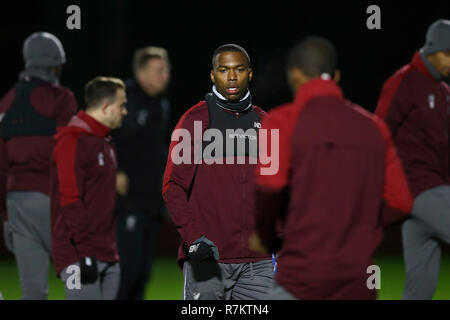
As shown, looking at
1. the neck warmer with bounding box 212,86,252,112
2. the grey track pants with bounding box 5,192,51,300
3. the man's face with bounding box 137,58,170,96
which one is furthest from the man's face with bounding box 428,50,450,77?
the grey track pants with bounding box 5,192,51,300

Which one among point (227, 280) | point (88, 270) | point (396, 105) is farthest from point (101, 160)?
point (396, 105)

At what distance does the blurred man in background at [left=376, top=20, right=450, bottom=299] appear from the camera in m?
5.30

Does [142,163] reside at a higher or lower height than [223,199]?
lower

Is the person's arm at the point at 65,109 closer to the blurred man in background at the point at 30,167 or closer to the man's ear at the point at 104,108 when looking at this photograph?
the blurred man in background at the point at 30,167

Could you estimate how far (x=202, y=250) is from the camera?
3904 millimetres

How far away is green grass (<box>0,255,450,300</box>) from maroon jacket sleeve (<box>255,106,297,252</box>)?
4.84 metres

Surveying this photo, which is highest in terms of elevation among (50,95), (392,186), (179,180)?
(50,95)

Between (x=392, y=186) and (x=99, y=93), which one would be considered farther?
(x=99, y=93)

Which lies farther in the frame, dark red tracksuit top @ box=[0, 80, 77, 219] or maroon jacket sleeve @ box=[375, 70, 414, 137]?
dark red tracksuit top @ box=[0, 80, 77, 219]

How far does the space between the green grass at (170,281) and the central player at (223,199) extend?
12.5 ft

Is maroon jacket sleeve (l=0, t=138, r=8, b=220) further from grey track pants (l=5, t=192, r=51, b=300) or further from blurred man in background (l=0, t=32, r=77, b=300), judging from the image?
grey track pants (l=5, t=192, r=51, b=300)

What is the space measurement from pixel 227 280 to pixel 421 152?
6.18 feet

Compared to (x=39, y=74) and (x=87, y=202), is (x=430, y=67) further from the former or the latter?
(x=39, y=74)

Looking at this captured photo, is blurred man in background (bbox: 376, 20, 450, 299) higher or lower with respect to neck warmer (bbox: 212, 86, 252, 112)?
lower
